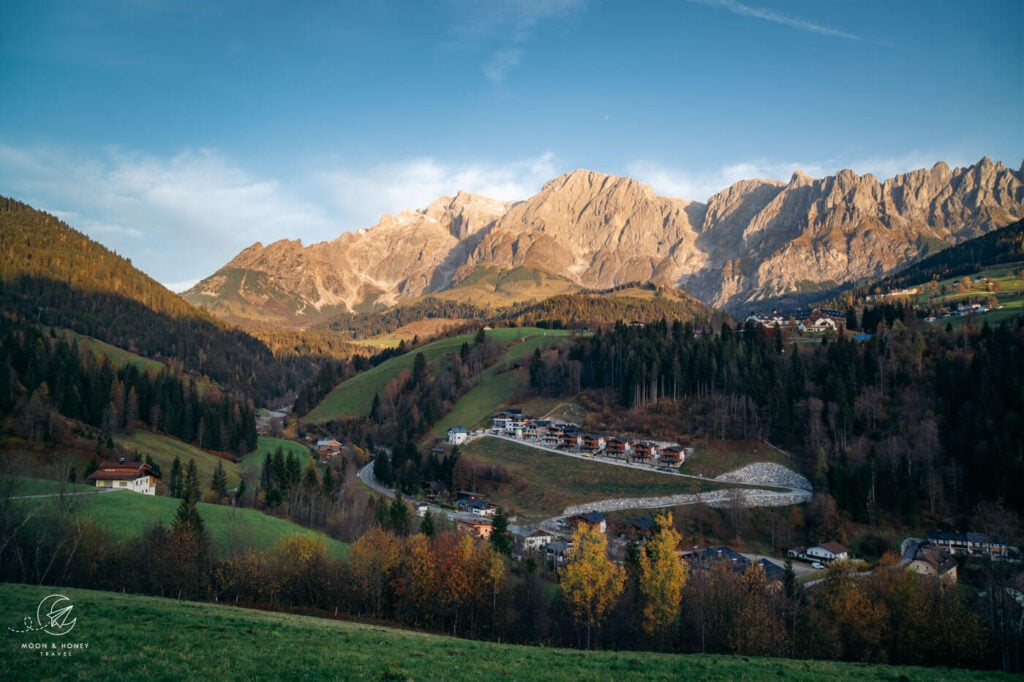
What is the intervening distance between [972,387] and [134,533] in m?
97.0

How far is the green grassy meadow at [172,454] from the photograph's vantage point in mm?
80375

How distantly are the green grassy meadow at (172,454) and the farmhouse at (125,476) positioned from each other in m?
8.14

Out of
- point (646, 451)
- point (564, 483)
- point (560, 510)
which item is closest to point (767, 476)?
point (646, 451)

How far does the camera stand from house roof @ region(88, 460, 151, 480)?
6041 centimetres

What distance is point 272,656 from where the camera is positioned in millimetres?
19453

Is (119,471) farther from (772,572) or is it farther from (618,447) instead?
(618,447)

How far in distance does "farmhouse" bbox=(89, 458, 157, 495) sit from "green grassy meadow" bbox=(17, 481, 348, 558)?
279 inches

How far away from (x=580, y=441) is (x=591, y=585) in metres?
63.0

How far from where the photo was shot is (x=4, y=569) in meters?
34.2

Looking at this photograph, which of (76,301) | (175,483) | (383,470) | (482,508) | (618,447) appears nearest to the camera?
(175,483)

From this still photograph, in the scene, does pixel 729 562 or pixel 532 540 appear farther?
pixel 532 540

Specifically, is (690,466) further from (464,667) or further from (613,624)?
(464,667)

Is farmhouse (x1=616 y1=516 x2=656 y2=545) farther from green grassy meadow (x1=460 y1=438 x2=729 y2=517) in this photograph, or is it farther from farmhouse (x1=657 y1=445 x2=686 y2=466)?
farmhouse (x1=657 y1=445 x2=686 y2=466)

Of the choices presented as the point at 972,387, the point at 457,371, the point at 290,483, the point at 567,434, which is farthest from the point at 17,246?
the point at 972,387
